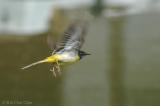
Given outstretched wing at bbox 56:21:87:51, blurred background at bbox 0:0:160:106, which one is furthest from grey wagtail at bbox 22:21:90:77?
blurred background at bbox 0:0:160:106

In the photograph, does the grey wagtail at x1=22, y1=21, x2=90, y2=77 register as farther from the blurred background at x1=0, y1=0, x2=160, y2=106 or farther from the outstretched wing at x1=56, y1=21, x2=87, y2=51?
the blurred background at x1=0, y1=0, x2=160, y2=106

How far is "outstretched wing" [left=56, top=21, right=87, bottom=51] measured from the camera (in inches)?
21.1

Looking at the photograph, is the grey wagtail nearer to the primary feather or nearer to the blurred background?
the primary feather

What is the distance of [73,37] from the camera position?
0.53 metres

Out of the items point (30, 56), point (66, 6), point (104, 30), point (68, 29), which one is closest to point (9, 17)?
point (66, 6)

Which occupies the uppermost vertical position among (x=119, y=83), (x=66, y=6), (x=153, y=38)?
(x=66, y=6)

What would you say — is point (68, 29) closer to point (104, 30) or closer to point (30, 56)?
point (30, 56)

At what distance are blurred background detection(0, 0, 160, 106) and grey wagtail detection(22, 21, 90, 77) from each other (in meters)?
0.24

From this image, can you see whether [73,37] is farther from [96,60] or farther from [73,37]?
[96,60]

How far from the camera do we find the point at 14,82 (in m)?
1.06

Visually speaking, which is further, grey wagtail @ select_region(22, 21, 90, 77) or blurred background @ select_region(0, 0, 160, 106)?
blurred background @ select_region(0, 0, 160, 106)

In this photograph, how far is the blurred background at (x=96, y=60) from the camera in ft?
2.96

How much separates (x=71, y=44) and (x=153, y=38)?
28.3 inches

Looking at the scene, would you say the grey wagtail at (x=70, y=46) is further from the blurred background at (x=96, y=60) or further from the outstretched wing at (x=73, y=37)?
the blurred background at (x=96, y=60)
